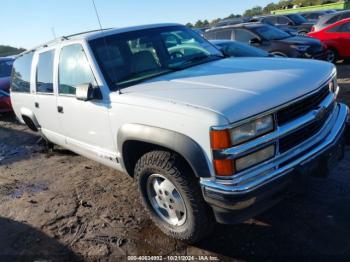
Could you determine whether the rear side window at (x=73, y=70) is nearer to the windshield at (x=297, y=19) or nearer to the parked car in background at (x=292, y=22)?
the parked car in background at (x=292, y=22)

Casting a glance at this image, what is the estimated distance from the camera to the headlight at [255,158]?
2.59 metres

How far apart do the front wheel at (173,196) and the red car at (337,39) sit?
31.4ft

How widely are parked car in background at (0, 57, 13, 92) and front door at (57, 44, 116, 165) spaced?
5.71m

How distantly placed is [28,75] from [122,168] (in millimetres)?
2510

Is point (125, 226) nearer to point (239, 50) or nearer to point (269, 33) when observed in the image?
point (239, 50)

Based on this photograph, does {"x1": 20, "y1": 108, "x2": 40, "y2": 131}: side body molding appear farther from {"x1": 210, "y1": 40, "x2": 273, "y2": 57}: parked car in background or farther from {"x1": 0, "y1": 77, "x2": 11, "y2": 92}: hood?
{"x1": 210, "y1": 40, "x2": 273, "y2": 57}: parked car in background

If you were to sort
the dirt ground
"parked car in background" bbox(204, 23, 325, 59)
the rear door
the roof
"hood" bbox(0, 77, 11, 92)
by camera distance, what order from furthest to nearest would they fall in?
1. "parked car in background" bbox(204, 23, 325, 59)
2. "hood" bbox(0, 77, 11, 92)
3. the rear door
4. the roof
5. the dirt ground

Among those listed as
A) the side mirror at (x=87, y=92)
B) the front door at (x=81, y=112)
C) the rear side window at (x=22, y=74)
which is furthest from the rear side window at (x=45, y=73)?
the side mirror at (x=87, y=92)

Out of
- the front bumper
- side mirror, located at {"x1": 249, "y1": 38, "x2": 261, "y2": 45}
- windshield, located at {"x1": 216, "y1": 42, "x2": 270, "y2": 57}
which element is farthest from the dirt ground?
side mirror, located at {"x1": 249, "y1": 38, "x2": 261, "y2": 45}

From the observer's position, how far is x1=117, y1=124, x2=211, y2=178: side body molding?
2.64 meters

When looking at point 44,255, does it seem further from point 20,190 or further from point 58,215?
point 20,190

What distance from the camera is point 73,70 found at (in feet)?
12.9

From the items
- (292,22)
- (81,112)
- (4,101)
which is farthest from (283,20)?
(81,112)

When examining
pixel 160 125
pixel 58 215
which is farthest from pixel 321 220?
pixel 58 215
